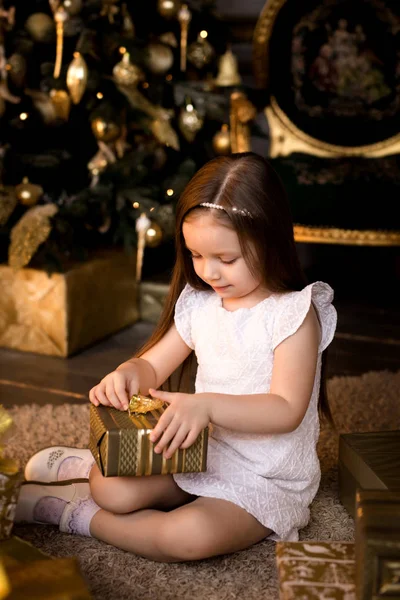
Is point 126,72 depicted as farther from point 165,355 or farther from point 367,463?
point 367,463

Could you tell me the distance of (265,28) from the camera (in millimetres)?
3121

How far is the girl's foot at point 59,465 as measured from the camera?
150 cm

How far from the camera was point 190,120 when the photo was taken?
102 inches

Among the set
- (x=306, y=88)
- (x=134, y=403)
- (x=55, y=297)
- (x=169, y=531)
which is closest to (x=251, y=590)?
(x=169, y=531)

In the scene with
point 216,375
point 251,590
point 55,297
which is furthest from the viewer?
point 55,297

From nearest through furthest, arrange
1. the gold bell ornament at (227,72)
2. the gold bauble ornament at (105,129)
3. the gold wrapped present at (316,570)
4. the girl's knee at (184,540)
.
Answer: the gold wrapped present at (316,570), the girl's knee at (184,540), the gold bauble ornament at (105,129), the gold bell ornament at (227,72)

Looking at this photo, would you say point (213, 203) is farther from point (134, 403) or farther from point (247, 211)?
point (134, 403)

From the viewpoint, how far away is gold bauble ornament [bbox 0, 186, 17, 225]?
236cm

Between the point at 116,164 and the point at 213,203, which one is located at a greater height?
the point at 213,203

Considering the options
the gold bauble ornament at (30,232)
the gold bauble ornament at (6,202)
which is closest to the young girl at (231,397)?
the gold bauble ornament at (30,232)

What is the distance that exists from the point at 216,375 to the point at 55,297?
114 cm

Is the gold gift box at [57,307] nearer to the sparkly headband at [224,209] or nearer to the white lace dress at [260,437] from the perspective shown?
the white lace dress at [260,437]

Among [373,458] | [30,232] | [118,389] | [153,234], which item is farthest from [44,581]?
[153,234]

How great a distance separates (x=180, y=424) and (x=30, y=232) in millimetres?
1288
